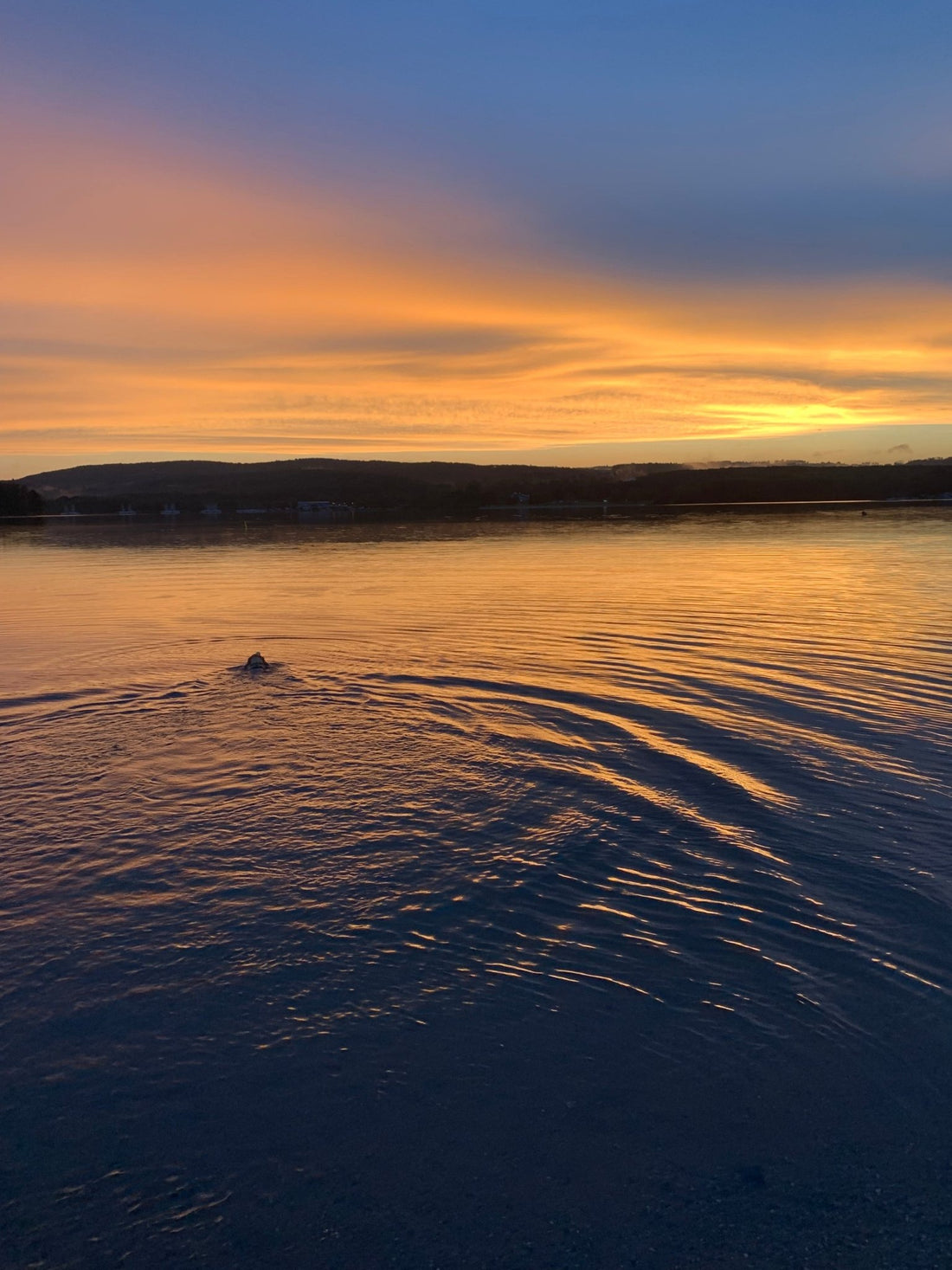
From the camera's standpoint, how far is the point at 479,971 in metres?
6.43

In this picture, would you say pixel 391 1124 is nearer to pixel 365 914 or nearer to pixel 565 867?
pixel 365 914

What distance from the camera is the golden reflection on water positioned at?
645cm

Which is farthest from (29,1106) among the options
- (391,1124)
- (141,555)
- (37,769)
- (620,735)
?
(141,555)

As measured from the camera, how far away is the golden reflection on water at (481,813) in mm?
6449

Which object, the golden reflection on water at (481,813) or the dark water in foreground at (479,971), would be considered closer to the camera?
the dark water in foreground at (479,971)

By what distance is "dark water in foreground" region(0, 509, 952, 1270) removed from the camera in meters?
4.39

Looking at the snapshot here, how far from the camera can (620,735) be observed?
11.9 meters

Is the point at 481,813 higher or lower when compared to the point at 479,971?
higher

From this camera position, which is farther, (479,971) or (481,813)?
(481,813)

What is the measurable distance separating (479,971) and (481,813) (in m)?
2.94

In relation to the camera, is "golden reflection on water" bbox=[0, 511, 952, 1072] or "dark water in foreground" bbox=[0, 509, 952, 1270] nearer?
"dark water in foreground" bbox=[0, 509, 952, 1270]

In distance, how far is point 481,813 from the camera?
30.6 ft

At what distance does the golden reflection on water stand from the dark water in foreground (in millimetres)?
44

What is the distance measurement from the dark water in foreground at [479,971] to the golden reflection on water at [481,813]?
0.14 feet
